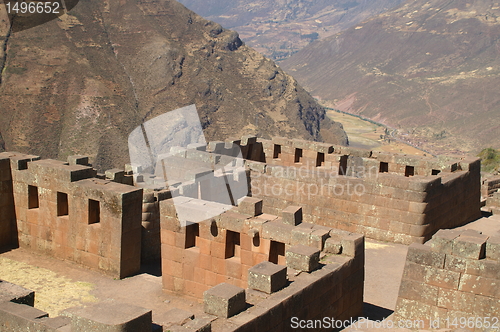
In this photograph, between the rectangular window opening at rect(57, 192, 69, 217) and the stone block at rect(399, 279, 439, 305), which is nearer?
the stone block at rect(399, 279, 439, 305)

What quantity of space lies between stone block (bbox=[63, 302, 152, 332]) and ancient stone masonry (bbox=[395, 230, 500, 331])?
18.0 ft

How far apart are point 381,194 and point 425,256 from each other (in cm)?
601

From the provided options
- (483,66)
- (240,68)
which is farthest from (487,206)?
(483,66)

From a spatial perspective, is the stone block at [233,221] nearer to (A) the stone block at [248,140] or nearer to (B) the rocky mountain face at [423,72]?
(A) the stone block at [248,140]

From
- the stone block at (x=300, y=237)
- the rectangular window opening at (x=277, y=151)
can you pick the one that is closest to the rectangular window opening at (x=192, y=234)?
the stone block at (x=300, y=237)

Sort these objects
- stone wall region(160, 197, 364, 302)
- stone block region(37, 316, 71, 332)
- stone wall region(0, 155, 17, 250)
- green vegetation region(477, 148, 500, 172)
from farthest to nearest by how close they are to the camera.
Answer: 1. green vegetation region(477, 148, 500, 172)
2. stone wall region(0, 155, 17, 250)
3. stone wall region(160, 197, 364, 302)
4. stone block region(37, 316, 71, 332)

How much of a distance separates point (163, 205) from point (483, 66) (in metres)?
105

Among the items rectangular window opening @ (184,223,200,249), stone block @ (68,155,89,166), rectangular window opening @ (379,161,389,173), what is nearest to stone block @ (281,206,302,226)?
rectangular window opening @ (184,223,200,249)

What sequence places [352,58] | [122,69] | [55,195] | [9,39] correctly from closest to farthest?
[55,195], [9,39], [122,69], [352,58]

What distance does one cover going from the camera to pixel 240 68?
83.2 m

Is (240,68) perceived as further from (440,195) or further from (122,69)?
(440,195)

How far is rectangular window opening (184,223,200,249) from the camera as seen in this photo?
12.8 m

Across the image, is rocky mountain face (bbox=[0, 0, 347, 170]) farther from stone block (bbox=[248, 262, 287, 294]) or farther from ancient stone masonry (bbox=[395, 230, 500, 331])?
stone block (bbox=[248, 262, 287, 294])

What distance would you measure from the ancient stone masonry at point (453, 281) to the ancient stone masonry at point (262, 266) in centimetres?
113
